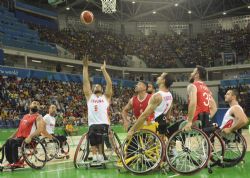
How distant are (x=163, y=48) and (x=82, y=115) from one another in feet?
71.6

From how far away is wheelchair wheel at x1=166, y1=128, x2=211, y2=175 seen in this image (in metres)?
6.38

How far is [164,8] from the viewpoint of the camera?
45062 mm

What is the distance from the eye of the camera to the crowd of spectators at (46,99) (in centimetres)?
2291

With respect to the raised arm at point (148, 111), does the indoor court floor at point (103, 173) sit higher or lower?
lower

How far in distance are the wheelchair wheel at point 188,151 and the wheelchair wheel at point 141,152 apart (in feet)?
0.81

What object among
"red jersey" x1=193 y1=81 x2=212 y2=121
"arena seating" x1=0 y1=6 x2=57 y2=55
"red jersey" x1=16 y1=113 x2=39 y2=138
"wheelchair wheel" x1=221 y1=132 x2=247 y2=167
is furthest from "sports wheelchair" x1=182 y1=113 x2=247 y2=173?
"arena seating" x1=0 y1=6 x2=57 y2=55

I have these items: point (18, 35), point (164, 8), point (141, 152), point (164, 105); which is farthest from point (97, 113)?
point (164, 8)

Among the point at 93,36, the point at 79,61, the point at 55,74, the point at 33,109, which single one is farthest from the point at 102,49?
the point at 33,109

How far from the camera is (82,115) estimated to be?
89.3 ft

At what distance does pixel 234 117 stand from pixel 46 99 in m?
19.7

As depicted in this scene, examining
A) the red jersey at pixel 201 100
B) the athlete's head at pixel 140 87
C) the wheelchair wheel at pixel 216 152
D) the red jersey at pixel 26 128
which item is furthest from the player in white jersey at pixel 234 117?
the red jersey at pixel 26 128

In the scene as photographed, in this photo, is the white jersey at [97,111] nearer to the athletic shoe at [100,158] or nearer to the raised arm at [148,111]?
the athletic shoe at [100,158]

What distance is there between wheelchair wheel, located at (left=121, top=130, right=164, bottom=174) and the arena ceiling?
3678cm

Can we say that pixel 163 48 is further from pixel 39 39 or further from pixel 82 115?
pixel 82 115
